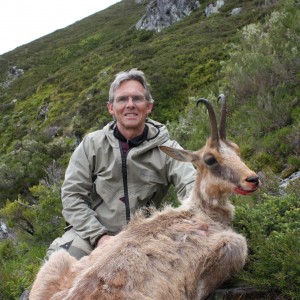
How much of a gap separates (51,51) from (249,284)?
71.4 meters

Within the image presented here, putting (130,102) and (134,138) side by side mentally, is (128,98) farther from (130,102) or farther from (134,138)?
(134,138)

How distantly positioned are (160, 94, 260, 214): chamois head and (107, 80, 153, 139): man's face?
1.08m

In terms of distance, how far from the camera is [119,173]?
5582 mm

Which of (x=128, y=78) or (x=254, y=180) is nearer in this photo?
(x=254, y=180)

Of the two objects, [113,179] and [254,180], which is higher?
[113,179]

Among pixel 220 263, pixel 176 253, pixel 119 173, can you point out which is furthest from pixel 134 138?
pixel 220 263

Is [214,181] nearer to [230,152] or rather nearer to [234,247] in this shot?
[230,152]

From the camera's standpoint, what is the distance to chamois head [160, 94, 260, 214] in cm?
444

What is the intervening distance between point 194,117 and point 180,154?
1012cm

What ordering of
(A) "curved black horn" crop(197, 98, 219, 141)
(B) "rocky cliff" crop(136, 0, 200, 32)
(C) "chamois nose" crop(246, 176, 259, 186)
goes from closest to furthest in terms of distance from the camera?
(C) "chamois nose" crop(246, 176, 259, 186) < (A) "curved black horn" crop(197, 98, 219, 141) < (B) "rocky cliff" crop(136, 0, 200, 32)

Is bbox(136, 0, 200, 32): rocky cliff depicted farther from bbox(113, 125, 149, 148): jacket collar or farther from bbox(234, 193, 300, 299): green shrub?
bbox(234, 193, 300, 299): green shrub

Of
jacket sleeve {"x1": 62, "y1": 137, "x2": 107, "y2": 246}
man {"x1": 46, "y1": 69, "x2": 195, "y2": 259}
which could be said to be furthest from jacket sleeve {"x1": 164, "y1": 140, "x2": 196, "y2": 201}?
jacket sleeve {"x1": 62, "y1": 137, "x2": 107, "y2": 246}

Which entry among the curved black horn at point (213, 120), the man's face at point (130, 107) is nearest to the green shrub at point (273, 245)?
the curved black horn at point (213, 120)

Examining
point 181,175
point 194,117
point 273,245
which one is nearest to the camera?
point 273,245
